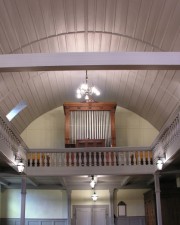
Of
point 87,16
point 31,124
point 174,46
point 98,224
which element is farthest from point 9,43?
point 98,224

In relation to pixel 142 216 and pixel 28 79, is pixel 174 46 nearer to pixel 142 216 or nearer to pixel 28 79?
pixel 28 79

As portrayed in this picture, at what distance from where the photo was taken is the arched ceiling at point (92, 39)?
8.99 metres

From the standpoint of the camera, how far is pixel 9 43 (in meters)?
9.80

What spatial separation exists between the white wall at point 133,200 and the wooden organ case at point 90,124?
11.9ft

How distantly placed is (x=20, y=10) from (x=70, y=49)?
3.17 metres

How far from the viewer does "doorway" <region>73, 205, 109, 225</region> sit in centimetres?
1677

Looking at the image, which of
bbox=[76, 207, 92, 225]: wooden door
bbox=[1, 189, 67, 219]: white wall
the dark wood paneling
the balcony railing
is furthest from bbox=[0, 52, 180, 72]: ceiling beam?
bbox=[76, 207, 92, 225]: wooden door

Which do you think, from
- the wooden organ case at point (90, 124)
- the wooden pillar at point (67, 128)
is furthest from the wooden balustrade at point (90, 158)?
the wooden pillar at point (67, 128)

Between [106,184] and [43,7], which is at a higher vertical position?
[43,7]

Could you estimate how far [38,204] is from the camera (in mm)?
16703

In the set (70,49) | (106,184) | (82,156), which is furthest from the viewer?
(106,184)

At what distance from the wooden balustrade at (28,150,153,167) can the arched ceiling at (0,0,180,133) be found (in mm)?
2079

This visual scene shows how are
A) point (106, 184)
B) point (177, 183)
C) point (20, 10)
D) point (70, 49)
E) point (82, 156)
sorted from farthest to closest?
point (106, 184) < point (177, 183) < point (82, 156) < point (70, 49) < point (20, 10)

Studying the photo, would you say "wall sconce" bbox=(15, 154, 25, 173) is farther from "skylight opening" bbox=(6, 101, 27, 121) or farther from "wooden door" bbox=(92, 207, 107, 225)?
"wooden door" bbox=(92, 207, 107, 225)
